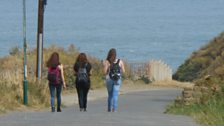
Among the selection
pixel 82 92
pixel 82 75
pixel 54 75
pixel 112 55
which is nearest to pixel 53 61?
pixel 54 75

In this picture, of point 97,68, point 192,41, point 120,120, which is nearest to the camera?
point 120,120

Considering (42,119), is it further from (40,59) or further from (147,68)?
(147,68)

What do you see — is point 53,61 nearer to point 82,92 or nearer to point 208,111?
point 82,92

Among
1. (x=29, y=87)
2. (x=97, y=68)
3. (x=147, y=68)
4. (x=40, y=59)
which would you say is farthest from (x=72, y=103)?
(x=147, y=68)

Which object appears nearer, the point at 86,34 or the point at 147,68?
the point at 147,68

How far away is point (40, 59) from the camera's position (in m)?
30.9

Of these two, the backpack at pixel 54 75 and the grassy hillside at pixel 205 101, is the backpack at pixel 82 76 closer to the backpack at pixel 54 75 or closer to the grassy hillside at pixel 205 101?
the backpack at pixel 54 75

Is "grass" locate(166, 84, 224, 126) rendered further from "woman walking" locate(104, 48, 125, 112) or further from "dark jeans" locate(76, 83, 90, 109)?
"dark jeans" locate(76, 83, 90, 109)

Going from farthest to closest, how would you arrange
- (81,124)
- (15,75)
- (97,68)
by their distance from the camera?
(97,68) → (15,75) → (81,124)

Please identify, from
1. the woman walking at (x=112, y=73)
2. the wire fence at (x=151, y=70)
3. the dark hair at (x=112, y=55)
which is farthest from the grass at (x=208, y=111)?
the wire fence at (x=151, y=70)

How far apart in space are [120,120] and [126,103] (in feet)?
50.0

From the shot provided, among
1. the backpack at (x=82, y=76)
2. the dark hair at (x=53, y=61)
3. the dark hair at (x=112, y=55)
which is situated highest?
the dark hair at (x=112, y=55)

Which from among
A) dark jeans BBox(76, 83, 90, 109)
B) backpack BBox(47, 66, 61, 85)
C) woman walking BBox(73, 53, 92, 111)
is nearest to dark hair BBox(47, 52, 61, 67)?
backpack BBox(47, 66, 61, 85)

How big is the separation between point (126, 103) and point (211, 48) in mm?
29615
